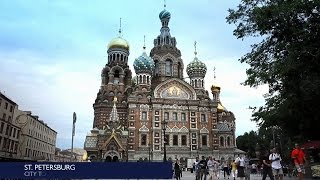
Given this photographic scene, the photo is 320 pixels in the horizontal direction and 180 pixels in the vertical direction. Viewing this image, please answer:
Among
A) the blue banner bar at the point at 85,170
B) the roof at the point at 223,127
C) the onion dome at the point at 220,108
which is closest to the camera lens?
the blue banner bar at the point at 85,170

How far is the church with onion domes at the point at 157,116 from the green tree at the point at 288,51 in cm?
3366

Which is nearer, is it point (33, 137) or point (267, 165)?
point (267, 165)

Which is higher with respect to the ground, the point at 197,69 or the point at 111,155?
the point at 197,69

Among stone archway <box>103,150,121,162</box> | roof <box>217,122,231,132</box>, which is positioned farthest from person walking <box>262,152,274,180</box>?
roof <box>217,122,231,132</box>

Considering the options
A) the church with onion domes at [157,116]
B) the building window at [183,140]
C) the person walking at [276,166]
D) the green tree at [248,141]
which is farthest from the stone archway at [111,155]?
the person walking at [276,166]

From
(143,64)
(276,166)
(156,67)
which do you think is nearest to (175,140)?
(143,64)

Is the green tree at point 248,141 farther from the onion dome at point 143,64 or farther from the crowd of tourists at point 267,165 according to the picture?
the crowd of tourists at point 267,165

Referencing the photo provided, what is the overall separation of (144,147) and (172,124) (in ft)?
20.1

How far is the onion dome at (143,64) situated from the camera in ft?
221

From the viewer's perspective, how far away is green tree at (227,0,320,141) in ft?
71.2

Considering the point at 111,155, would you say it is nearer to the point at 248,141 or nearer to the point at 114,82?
the point at 114,82

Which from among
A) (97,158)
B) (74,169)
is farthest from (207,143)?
(74,169)

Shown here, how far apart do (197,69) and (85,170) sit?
50.7m

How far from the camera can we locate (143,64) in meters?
67.4
